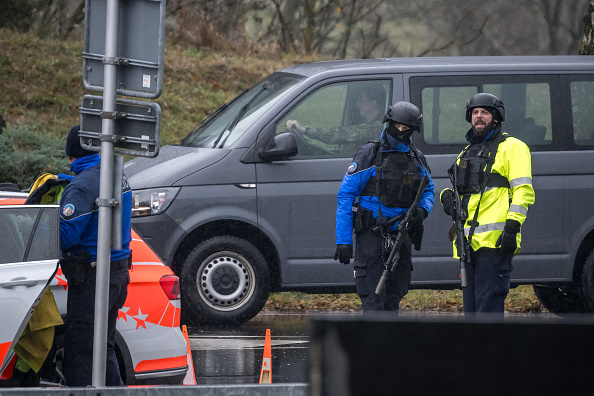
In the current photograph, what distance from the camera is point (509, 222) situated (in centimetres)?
588

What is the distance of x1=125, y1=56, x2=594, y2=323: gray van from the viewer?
8.20m

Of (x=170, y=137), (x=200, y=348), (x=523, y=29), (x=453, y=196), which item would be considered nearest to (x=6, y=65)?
(x=170, y=137)

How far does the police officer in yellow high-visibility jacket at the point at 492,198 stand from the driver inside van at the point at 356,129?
2238 mm

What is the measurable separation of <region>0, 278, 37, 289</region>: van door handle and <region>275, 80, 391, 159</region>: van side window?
362cm

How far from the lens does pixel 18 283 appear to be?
16.5 feet

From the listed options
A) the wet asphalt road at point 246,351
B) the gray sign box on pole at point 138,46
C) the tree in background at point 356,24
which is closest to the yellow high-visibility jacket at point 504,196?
the wet asphalt road at point 246,351

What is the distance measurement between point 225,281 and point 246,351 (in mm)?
985

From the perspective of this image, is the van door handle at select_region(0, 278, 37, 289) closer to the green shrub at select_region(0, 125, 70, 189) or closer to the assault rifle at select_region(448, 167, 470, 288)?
the assault rifle at select_region(448, 167, 470, 288)

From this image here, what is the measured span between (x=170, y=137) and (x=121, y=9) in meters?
12.3

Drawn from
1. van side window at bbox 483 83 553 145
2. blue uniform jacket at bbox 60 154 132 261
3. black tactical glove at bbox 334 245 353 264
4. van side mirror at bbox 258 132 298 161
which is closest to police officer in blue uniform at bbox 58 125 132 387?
blue uniform jacket at bbox 60 154 132 261

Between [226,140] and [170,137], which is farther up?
[170,137]

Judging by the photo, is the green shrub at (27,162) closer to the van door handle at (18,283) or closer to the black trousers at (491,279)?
the van door handle at (18,283)

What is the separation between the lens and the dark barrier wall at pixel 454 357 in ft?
4.79

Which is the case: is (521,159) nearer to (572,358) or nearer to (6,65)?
(572,358)
